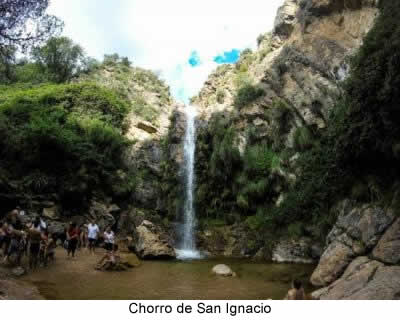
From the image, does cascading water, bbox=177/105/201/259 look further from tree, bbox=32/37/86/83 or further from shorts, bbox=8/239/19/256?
tree, bbox=32/37/86/83

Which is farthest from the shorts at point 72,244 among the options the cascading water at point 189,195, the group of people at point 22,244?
the cascading water at point 189,195

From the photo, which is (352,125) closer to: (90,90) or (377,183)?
(377,183)

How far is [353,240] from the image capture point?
11305mm

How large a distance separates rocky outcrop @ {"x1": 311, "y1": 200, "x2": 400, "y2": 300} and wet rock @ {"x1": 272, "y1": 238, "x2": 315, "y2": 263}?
3102 mm

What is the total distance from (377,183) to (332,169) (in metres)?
3.69

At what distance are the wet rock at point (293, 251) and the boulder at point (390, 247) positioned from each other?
19.4 ft

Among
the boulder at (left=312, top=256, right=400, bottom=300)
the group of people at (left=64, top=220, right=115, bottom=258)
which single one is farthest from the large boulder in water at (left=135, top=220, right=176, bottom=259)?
the boulder at (left=312, top=256, right=400, bottom=300)

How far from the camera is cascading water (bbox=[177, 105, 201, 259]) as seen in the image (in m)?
20.0

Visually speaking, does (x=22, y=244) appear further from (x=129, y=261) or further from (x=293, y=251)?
(x=293, y=251)

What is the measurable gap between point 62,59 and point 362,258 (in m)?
37.3

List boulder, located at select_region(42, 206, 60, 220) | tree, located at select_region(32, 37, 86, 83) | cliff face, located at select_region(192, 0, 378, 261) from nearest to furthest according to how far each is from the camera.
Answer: boulder, located at select_region(42, 206, 60, 220) → cliff face, located at select_region(192, 0, 378, 261) → tree, located at select_region(32, 37, 86, 83)

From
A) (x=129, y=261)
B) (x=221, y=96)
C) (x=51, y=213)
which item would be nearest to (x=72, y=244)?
(x=129, y=261)

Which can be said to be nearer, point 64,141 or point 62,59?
point 64,141

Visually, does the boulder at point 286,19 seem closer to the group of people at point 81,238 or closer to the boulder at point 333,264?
the boulder at point 333,264
